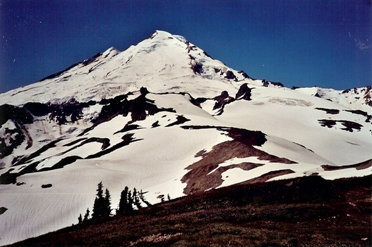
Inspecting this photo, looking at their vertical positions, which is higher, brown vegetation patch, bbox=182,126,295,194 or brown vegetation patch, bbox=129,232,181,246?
brown vegetation patch, bbox=182,126,295,194

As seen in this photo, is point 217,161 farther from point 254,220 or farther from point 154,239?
point 154,239

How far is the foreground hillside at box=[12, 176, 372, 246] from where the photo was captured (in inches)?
1378

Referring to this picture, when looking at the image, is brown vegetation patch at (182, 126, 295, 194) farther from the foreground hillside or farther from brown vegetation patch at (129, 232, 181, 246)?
brown vegetation patch at (129, 232, 181, 246)

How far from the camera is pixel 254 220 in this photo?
41688mm

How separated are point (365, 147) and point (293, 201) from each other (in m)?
164

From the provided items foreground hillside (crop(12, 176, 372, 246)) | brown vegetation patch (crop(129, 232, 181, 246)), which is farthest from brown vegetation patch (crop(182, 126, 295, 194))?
brown vegetation patch (crop(129, 232, 181, 246))

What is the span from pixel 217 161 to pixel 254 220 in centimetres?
6782

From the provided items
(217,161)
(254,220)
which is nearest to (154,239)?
(254,220)

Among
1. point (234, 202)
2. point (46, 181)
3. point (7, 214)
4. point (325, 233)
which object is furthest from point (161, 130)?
point (325, 233)

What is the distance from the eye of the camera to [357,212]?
4272 centimetres

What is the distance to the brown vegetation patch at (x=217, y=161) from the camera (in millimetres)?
91188

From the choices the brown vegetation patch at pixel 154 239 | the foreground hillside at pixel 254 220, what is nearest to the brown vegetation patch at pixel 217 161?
the foreground hillside at pixel 254 220

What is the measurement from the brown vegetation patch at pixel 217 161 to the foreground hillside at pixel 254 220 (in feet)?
111

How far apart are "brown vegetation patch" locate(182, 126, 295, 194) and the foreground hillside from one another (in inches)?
1336
